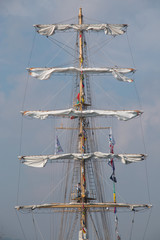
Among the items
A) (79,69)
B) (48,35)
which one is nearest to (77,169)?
(79,69)

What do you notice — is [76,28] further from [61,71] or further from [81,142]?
[81,142]

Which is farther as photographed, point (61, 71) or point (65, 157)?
point (61, 71)

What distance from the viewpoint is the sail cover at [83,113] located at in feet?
229

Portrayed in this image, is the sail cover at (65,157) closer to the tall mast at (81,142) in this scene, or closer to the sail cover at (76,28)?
the tall mast at (81,142)

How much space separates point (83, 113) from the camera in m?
70.2

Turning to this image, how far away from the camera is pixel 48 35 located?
2896 inches

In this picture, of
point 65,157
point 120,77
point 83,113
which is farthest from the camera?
point 120,77

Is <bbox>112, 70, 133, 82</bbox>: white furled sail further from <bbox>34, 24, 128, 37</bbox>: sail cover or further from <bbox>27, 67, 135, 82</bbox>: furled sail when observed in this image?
<bbox>34, 24, 128, 37</bbox>: sail cover

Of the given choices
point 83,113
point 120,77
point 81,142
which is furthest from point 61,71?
point 81,142

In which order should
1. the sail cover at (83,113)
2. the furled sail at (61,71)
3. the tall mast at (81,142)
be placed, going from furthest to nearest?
the furled sail at (61,71), the sail cover at (83,113), the tall mast at (81,142)

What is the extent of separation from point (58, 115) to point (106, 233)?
521 inches

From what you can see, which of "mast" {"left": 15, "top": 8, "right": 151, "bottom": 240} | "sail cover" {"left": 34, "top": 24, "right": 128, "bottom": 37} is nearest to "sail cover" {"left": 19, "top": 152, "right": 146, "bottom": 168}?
"mast" {"left": 15, "top": 8, "right": 151, "bottom": 240}

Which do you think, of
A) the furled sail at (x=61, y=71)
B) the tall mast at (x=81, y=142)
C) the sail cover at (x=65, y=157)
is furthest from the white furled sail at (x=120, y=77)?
the sail cover at (x=65, y=157)

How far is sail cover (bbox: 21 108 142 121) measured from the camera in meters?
69.8
